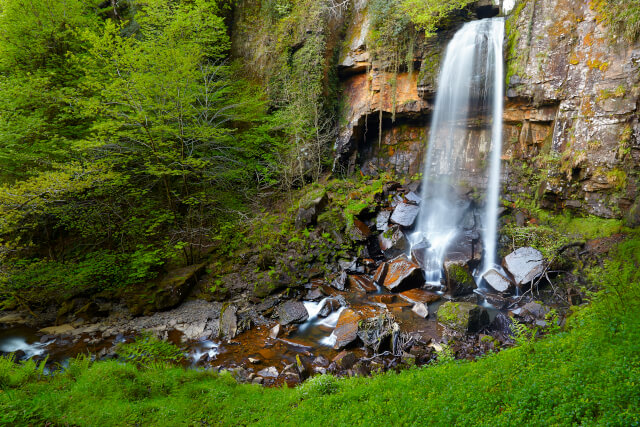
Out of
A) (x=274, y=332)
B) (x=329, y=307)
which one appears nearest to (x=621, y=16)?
(x=329, y=307)

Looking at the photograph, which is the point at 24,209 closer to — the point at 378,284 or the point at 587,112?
the point at 378,284

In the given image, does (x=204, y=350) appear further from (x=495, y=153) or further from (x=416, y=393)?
(x=495, y=153)

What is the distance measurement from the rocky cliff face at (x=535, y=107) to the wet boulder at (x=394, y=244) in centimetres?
453

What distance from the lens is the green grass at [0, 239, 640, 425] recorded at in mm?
2912

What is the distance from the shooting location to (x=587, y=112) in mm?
8891

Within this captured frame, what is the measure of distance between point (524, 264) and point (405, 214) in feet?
14.4

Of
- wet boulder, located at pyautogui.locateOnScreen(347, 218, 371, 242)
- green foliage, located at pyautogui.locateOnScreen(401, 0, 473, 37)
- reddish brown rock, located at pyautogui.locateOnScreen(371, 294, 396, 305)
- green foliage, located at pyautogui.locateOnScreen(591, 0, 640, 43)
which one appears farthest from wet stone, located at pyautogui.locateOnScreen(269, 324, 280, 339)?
green foliage, located at pyautogui.locateOnScreen(591, 0, 640, 43)

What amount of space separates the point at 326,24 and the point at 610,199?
13786mm

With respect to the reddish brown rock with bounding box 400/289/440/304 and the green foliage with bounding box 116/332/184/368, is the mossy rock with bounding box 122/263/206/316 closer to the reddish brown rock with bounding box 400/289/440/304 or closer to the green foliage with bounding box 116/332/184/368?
the green foliage with bounding box 116/332/184/368

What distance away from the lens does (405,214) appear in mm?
11719

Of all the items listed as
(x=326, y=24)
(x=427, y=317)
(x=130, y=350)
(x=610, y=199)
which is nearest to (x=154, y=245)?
(x=130, y=350)

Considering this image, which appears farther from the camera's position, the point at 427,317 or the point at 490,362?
the point at 427,317

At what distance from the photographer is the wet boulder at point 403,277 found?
365 inches

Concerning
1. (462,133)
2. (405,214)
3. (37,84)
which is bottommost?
(405,214)
